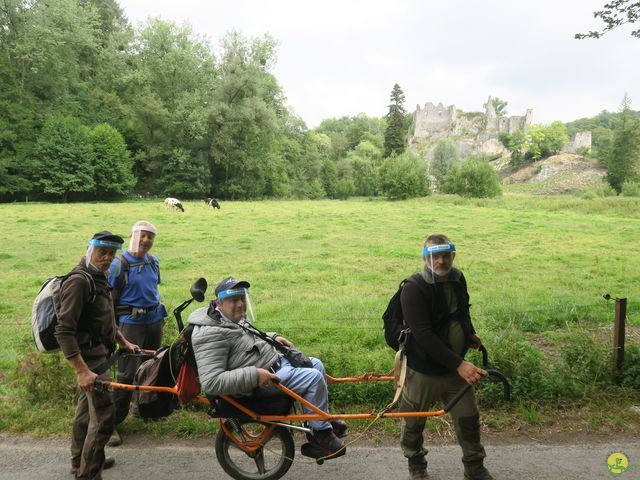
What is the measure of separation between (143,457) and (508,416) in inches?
143

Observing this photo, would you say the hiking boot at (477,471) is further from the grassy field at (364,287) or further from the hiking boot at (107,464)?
the hiking boot at (107,464)

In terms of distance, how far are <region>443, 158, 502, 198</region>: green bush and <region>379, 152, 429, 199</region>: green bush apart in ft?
13.5

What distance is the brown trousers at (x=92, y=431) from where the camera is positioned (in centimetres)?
355

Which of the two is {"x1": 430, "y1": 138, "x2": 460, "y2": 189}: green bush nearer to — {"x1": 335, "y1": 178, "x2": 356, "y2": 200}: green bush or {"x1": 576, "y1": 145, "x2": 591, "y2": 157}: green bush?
{"x1": 335, "y1": 178, "x2": 356, "y2": 200}: green bush

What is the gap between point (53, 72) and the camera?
4344 centimetres

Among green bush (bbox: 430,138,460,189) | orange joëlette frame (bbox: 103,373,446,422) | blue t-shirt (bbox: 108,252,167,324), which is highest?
green bush (bbox: 430,138,460,189)

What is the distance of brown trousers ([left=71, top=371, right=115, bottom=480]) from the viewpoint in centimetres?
355

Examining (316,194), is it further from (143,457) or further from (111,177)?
(143,457)

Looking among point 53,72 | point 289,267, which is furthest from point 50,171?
point 289,267

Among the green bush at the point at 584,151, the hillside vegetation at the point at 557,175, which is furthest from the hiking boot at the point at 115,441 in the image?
the green bush at the point at 584,151

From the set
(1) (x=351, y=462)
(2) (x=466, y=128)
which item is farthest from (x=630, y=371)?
(2) (x=466, y=128)

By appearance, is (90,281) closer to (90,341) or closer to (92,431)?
(90,341)

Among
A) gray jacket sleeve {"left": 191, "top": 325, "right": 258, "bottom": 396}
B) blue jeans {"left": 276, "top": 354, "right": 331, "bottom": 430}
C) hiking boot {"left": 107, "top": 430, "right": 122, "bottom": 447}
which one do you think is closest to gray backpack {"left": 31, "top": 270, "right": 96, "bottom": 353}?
gray jacket sleeve {"left": 191, "top": 325, "right": 258, "bottom": 396}

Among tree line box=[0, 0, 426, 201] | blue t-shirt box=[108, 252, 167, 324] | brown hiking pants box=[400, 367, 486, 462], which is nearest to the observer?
brown hiking pants box=[400, 367, 486, 462]
